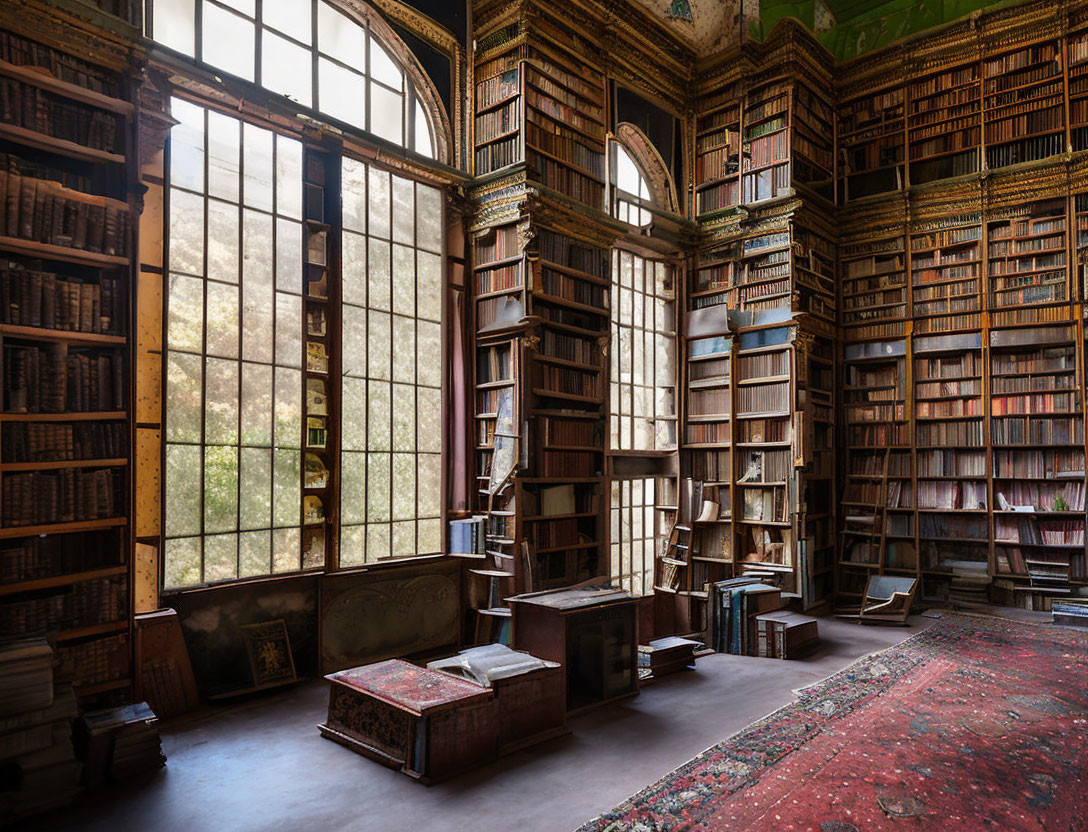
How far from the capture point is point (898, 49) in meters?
8.23

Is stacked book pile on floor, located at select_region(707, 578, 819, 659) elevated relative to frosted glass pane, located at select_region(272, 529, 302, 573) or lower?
lower

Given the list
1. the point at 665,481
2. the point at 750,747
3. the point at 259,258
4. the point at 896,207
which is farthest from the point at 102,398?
the point at 896,207

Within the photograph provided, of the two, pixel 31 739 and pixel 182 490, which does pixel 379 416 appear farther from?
pixel 31 739

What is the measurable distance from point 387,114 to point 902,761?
5785 millimetres

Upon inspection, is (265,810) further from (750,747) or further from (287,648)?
(750,747)

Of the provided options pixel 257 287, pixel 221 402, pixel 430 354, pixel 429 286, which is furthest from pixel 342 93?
pixel 221 402

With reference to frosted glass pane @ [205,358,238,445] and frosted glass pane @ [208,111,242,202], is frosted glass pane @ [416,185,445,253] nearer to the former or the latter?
frosted glass pane @ [208,111,242,202]

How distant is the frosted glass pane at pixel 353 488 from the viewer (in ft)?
17.8

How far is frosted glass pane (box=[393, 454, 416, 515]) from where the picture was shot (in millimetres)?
5770

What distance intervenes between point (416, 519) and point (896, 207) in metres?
6.42

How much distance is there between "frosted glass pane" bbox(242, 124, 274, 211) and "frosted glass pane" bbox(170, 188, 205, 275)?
381 mm

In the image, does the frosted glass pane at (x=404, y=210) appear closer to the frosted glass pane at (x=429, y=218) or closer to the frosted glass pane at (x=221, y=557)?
the frosted glass pane at (x=429, y=218)

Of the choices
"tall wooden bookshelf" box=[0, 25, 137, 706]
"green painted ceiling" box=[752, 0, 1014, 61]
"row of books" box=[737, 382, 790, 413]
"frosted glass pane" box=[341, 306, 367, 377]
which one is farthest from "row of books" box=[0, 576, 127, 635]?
"green painted ceiling" box=[752, 0, 1014, 61]

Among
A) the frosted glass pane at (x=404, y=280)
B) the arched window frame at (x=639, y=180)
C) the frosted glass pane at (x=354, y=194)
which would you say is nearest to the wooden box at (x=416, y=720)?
the frosted glass pane at (x=404, y=280)
